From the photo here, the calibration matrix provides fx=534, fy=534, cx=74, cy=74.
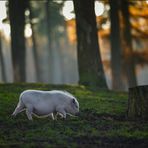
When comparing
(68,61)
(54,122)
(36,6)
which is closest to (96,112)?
(54,122)

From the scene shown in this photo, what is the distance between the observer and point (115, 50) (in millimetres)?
32562

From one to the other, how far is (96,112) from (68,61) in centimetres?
7868

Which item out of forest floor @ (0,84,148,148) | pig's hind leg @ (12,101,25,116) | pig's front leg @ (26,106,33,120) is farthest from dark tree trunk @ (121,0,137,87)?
pig's front leg @ (26,106,33,120)

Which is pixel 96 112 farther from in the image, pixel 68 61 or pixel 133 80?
pixel 68 61

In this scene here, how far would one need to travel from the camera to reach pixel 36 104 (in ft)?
44.4

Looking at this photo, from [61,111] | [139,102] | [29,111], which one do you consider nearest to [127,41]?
[139,102]

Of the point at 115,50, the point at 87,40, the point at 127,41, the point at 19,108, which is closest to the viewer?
the point at 19,108

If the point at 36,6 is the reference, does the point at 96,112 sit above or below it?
below

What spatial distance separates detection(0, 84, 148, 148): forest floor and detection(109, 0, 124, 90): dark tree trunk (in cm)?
1516

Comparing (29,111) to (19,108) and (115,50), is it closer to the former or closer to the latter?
(19,108)

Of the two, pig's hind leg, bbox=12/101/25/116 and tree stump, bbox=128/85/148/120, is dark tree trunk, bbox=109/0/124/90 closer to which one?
tree stump, bbox=128/85/148/120

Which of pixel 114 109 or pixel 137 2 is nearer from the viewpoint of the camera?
pixel 114 109

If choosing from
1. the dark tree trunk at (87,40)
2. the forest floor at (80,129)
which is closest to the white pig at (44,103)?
the forest floor at (80,129)

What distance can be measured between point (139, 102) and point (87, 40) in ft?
28.2
